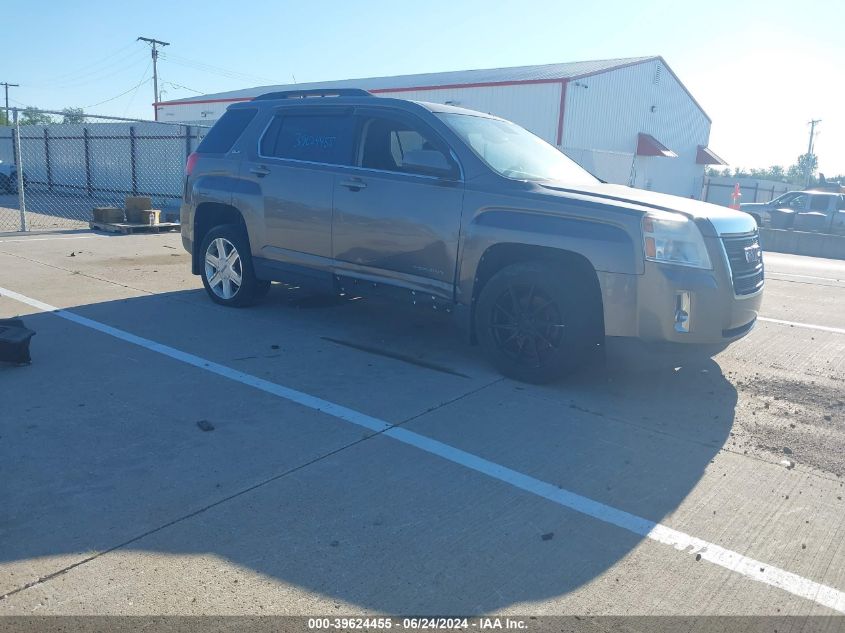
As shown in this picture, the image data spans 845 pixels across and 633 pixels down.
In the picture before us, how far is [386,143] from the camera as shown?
6152mm

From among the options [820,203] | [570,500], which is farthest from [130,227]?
[820,203]

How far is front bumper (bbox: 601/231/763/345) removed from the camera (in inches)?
183

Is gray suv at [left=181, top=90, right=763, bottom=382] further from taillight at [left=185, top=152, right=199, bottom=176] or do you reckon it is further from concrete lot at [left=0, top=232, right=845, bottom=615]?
concrete lot at [left=0, top=232, right=845, bottom=615]

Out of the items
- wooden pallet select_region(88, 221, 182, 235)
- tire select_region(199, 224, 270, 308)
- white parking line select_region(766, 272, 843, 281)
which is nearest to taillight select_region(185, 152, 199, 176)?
tire select_region(199, 224, 270, 308)

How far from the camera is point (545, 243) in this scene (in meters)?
5.01

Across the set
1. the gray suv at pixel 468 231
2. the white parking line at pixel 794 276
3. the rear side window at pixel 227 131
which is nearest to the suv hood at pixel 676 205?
the gray suv at pixel 468 231

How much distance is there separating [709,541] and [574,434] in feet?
4.08

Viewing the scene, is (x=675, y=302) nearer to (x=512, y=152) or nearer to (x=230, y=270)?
(x=512, y=152)

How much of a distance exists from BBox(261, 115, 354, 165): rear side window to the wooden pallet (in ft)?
24.7

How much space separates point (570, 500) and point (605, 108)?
95.8 ft

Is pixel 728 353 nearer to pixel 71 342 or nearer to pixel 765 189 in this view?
pixel 71 342

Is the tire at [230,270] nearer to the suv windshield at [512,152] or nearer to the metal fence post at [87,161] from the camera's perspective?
the suv windshield at [512,152]

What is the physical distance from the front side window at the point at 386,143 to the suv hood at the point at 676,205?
131 centimetres

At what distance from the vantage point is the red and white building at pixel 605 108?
2753 centimetres
